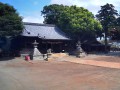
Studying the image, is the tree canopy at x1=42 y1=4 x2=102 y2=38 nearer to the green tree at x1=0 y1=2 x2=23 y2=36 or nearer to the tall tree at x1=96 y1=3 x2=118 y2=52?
the tall tree at x1=96 y1=3 x2=118 y2=52

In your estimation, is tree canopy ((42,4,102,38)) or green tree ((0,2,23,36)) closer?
green tree ((0,2,23,36))

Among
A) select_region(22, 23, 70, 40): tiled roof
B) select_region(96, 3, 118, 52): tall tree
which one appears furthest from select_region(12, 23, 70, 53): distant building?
select_region(96, 3, 118, 52): tall tree

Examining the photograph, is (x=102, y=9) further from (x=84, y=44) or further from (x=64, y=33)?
(x=64, y=33)

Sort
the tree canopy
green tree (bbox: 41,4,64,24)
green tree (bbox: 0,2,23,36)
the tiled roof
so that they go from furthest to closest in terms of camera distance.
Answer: green tree (bbox: 41,4,64,24), the tree canopy, the tiled roof, green tree (bbox: 0,2,23,36)

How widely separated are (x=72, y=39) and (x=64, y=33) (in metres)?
2.15

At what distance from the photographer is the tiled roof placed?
3833cm

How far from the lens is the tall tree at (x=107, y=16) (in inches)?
2162

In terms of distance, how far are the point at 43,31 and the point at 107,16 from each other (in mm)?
20527

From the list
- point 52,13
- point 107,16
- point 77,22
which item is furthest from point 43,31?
point 107,16

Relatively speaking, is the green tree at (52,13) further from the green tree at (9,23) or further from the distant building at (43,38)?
the green tree at (9,23)

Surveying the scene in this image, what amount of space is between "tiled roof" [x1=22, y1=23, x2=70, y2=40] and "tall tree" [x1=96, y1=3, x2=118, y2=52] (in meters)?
15.0

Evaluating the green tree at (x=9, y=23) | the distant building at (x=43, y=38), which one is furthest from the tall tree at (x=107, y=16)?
the green tree at (x=9, y=23)

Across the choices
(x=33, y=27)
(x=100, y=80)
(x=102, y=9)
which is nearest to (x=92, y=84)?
(x=100, y=80)

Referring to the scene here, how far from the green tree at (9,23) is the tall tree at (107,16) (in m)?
26.8
